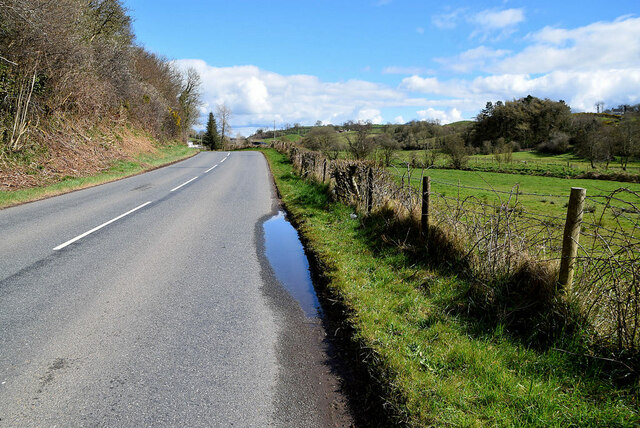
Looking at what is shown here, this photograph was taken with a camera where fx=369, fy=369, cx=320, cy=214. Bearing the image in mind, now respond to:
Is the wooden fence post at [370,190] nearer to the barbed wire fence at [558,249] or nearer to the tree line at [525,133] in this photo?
the barbed wire fence at [558,249]

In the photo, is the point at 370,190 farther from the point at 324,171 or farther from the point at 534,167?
the point at 534,167

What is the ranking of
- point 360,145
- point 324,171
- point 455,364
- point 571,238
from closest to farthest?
point 455,364, point 571,238, point 324,171, point 360,145

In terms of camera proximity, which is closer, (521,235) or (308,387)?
(308,387)

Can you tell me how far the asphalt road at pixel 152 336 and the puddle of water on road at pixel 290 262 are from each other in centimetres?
21

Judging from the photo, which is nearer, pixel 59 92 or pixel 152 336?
pixel 152 336

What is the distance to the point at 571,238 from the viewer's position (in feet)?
12.9

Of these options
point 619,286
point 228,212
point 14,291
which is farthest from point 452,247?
point 228,212

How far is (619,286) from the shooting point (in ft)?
11.6

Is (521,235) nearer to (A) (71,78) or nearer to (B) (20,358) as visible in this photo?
(B) (20,358)

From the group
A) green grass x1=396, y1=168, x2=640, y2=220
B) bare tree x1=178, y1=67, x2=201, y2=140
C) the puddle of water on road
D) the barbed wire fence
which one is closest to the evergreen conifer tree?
bare tree x1=178, y1=67, x2=201, y2=140

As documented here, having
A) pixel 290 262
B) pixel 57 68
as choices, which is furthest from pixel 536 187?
pixel 57 68

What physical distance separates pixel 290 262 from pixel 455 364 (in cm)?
401

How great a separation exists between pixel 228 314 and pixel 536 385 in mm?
3319

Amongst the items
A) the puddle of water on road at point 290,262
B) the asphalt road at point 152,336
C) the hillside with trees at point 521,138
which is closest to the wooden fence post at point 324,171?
the puddle of water on road at point 290,262
